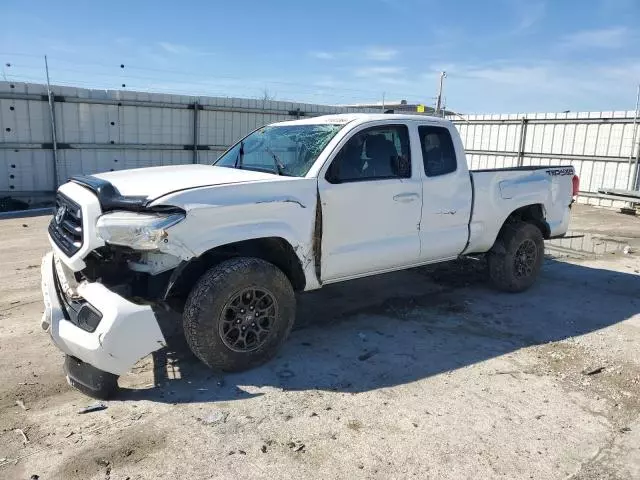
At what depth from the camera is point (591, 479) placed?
2867 mm

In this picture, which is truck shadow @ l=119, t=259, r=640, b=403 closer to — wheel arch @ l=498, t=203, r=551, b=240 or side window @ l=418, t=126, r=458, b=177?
wheel arch @ l=498, t=203, r=551, b=240

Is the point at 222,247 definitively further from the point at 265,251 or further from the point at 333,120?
the point at 333,120

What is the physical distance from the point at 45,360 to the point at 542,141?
52.6 ft

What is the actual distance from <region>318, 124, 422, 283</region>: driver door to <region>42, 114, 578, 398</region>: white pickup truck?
0.01m

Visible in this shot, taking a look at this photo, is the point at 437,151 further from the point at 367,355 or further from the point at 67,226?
the point at 67,226

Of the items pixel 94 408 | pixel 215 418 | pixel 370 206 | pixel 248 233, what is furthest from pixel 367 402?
pixel 94 408

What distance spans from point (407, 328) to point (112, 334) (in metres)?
2.82

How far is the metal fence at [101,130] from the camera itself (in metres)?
12.0

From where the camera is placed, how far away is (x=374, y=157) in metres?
4.74

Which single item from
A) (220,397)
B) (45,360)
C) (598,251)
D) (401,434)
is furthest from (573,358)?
(598,251)

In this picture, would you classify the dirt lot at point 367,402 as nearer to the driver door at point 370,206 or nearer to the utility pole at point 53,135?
the driver door at point 370,206

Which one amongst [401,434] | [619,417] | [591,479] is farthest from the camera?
[619,417]

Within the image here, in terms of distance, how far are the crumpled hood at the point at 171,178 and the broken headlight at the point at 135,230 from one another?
200 mm

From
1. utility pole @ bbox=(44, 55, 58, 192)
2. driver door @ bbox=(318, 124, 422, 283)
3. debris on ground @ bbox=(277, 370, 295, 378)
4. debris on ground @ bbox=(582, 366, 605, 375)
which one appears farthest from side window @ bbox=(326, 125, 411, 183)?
utility pole @ bbox=(44, 55, 58, 192)
